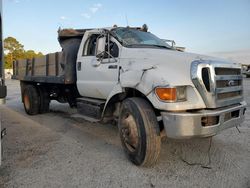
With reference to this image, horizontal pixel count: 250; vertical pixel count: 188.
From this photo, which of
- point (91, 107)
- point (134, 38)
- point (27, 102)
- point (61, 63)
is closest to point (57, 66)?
point (61, 63)

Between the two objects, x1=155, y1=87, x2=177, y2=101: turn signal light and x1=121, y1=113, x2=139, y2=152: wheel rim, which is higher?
x1=155, y1=87, x2=177, y2=101: turn signal light

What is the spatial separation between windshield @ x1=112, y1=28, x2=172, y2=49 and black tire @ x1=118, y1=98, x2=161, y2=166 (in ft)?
4.16

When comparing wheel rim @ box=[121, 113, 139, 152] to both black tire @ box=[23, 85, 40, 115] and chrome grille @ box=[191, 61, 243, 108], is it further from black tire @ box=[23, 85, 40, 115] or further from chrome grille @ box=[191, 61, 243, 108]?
black tire @ box=[23, 85, 40, 115]

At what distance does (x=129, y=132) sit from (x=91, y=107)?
152 cm

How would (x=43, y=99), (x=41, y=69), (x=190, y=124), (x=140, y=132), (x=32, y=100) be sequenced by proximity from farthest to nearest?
(x=43, y=99) < (x=32, y=100) < (x=41, y=69) < (x=140, y=132) < (x=190, y=124)

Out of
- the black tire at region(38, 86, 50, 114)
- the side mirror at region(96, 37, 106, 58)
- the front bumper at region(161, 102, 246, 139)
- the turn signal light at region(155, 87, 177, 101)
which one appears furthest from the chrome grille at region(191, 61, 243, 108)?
the black tire at region(38, 86, 50, 114)

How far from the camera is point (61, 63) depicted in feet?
19.7

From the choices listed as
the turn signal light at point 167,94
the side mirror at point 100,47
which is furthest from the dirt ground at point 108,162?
the side mirror at point 100,47

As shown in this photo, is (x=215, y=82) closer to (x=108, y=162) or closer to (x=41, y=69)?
(x=108, y=162)

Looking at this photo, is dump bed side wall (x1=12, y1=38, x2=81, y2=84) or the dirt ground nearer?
the dirt ground

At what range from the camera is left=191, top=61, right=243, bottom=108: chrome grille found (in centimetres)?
338

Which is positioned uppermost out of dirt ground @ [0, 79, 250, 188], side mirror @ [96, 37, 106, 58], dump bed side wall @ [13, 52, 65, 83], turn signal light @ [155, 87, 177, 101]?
side mirror @ [96, 37, 106, 58]

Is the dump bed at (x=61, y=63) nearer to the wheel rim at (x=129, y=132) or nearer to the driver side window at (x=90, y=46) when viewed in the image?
the driver side window at (x=90, y=46)

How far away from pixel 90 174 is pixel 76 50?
3381mm
